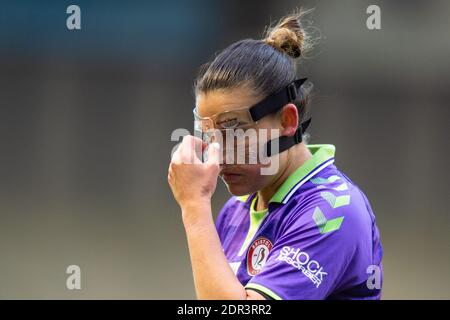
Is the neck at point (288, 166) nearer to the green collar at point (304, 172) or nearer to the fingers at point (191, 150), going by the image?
the green collar at point (304, 172)

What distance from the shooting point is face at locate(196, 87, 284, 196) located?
2359mm

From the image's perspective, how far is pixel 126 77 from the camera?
6359 mm

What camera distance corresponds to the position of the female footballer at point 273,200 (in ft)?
6.75

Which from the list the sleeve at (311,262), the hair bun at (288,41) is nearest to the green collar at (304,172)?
the sleeve at (311,262)

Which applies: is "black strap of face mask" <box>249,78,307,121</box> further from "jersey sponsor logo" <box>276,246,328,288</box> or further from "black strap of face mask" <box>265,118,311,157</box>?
"jersey sponsor logo" <box>276,246,328,288</box>

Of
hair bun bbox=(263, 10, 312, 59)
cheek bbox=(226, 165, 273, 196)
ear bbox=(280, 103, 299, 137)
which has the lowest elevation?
cheek bbox=(226, 165, 273, 196)

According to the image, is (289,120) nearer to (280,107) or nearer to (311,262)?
(280,107)

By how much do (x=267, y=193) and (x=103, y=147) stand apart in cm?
422

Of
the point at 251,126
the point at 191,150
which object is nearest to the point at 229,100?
the point at 251,126

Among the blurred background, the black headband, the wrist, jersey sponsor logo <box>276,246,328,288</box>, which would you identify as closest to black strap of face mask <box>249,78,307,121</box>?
the black headband

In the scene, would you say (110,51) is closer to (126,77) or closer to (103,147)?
(126,77)

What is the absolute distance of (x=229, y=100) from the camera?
236 cm

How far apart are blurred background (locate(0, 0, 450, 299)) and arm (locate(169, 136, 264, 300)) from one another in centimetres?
396
